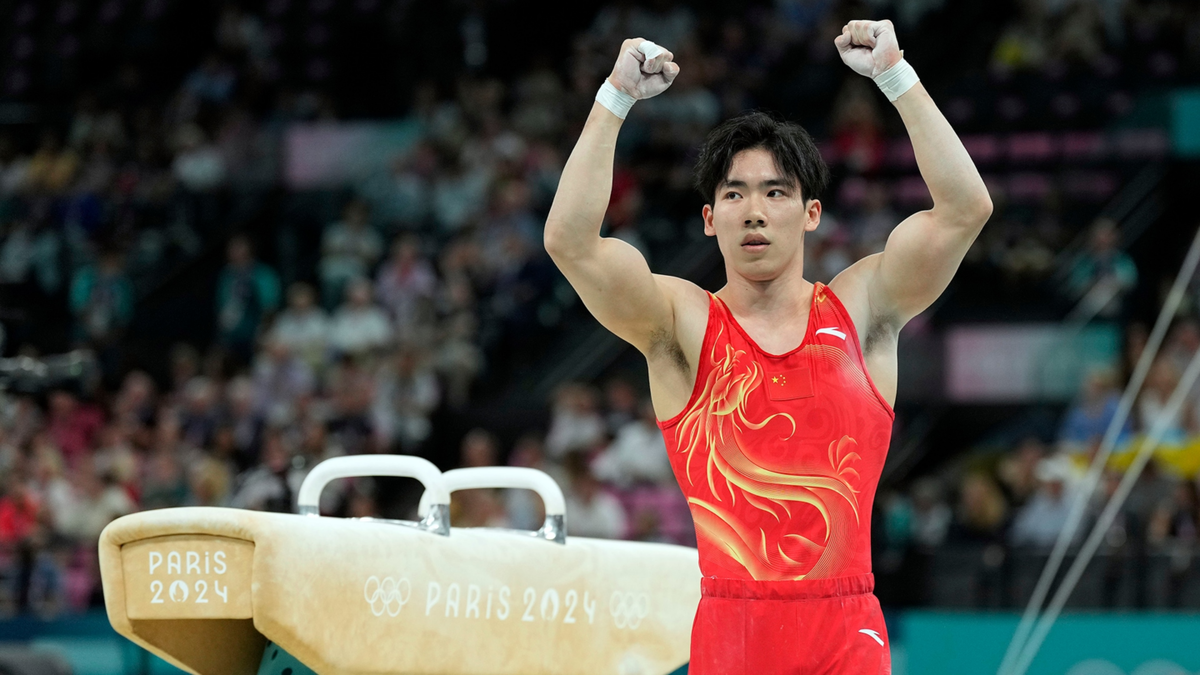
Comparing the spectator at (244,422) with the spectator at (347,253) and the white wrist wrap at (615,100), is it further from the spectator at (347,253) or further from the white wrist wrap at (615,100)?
the white wrist wrap at (615,100)

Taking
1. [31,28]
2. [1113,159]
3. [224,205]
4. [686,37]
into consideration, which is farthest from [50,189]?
[1113,159]

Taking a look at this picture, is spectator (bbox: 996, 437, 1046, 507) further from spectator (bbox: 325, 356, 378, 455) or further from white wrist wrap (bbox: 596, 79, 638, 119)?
white wrist wrap (bbox: 596, 79, 638, 119)

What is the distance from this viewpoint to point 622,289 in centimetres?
315

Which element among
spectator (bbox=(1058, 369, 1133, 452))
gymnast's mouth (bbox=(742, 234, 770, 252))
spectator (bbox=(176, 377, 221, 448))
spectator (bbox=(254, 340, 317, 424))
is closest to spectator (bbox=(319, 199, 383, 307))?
spectator (bbox=(254, 340, 317, 424))

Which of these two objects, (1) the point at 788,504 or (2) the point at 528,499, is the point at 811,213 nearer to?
(1) the point at 788,504

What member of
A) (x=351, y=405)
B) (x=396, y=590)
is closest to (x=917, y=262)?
(x=396, y=590)

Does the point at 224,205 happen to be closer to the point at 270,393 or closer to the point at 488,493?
the point at 270,393

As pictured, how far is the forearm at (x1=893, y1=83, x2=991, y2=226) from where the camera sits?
310cm

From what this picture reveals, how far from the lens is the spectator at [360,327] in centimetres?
1129

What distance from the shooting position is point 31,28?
16484mm

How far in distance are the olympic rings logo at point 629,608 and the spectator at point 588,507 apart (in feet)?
14.2

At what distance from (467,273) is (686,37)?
3.24m

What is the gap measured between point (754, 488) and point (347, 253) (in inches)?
375

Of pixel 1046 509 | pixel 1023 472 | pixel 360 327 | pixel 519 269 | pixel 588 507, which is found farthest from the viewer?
pixel 519 269
